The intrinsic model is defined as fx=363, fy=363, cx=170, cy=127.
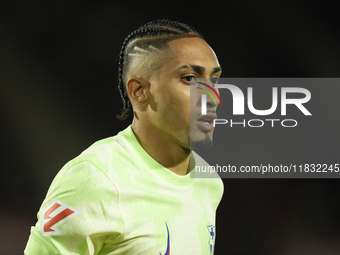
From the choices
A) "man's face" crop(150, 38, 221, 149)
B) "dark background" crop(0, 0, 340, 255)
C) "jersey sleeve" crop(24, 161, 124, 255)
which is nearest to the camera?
"jersey sleeve" crop(24, 161, 124, 255)

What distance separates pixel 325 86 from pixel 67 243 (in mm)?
1604

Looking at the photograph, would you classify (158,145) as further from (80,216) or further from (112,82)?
(112,82)

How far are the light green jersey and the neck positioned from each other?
1.0 inches

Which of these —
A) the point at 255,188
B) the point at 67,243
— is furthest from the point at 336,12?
the point at 67,243

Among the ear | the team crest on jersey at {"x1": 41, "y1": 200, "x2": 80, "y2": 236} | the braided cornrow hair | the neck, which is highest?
the braided cornrow hair

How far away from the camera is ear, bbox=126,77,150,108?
126 centimetres

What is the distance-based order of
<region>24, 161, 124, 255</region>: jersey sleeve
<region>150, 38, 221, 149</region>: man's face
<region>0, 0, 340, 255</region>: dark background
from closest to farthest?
<region>24, 161, 124, 255</region>: jersey sleeve
<region>150, 38, 221, 149</region>: man's face
<region>0, 0, 340, 255</region>: dark background

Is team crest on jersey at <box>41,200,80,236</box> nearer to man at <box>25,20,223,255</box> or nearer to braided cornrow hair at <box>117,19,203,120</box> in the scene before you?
man at <box>25,20,223,255</box>

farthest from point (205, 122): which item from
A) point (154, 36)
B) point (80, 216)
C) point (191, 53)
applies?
point (80, 216)

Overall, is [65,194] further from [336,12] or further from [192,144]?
[336,12]

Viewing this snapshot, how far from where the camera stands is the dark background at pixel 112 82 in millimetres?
Answer: 1850

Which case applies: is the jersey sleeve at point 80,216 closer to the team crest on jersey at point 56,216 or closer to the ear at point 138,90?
the team crest on jersey at point 56,216

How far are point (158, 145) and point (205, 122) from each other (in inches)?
7.1

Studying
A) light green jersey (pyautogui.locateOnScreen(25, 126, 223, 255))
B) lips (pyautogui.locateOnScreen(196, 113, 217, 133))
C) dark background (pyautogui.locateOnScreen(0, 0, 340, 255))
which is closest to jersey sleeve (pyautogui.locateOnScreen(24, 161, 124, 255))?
light green jersey (pyautogui.locateOnScreen(25, 126, 223, 255))
